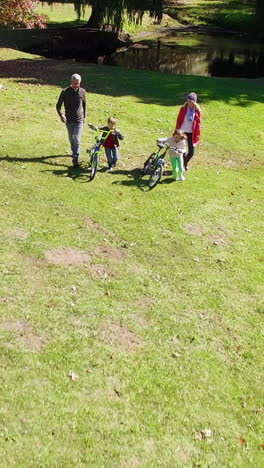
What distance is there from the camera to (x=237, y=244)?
38.3ft

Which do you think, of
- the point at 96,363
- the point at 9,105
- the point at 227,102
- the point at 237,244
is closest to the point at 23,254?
the point at 96,363

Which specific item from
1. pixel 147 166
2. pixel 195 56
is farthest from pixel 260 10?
pixel 147 166

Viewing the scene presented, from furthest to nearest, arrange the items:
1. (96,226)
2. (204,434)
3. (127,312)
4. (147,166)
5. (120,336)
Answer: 1. (147,166)
2. (96,226)
3. (127,312)
4. (120,336)
5. (204,434)

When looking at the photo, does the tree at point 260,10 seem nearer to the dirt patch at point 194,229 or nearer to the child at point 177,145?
the child at point 177,145

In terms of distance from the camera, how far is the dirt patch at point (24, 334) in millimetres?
7383

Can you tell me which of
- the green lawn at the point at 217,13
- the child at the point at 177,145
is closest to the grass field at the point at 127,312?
the child at the point at 177,145

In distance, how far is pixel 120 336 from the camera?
26.2 ft

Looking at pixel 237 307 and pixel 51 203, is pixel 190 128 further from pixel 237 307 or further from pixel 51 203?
pixel 237 307

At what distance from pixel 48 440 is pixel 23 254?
4360mm

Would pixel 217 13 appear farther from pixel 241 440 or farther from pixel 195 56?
pixel 241 440

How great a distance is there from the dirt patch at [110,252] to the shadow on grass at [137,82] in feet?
47.4

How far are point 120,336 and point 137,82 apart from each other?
71.1ft

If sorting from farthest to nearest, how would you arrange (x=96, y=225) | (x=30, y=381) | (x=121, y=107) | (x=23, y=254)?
(x=121, y=107)
(x=96, y=225)
(x=23, y=254)
(x=30, y=381)

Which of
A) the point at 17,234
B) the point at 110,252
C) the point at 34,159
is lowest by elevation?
the point at 110,252
